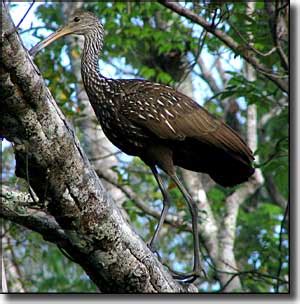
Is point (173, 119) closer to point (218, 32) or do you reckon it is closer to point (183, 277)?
point (183, 277)

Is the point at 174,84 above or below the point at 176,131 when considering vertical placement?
above

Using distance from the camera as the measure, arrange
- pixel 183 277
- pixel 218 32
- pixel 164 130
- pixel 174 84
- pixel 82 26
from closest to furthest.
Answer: pixel 183 277, pixel 164 130, pixel 82 26, pixel 218 32, pixel 174 84

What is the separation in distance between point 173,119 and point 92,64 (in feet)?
1.82

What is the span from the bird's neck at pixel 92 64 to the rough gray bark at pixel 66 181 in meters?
1.18

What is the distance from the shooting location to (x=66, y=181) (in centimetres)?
300

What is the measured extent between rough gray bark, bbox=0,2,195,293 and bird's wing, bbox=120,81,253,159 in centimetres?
90

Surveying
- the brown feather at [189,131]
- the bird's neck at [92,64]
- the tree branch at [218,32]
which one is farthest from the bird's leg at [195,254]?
the tree branch at [218,32]

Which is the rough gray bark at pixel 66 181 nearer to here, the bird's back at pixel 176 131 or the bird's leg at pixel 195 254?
the bird's leg at pixel 195 254

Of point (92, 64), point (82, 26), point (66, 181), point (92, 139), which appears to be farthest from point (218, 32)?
point (66, 181)

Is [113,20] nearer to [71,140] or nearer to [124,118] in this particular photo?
[124,118]

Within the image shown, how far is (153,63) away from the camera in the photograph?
842 centimetres

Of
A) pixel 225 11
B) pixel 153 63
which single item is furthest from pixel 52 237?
pixel 153 63

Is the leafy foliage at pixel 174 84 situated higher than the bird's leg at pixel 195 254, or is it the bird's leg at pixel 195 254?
the leafy foliage at pixel 174 84

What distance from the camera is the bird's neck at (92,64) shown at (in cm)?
433
